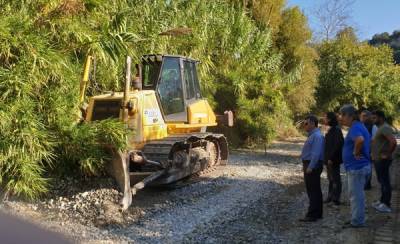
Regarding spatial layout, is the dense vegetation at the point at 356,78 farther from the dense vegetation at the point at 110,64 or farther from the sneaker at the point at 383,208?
the sneaker at the point at 383,208

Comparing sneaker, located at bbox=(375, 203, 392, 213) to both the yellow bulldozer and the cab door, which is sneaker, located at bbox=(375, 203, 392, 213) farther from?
the cab door

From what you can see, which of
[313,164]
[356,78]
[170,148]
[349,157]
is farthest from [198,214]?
[356,78]

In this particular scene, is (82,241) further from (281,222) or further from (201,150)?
(201,150)

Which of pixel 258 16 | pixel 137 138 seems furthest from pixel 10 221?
pixel 258 16

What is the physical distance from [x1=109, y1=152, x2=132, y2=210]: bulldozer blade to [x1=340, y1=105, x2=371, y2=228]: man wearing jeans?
322 cm

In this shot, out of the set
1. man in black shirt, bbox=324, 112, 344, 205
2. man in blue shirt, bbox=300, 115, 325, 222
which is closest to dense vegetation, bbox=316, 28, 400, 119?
man in black shirt, bbox=324, 112, 344, 205

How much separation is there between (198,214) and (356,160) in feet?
7.89

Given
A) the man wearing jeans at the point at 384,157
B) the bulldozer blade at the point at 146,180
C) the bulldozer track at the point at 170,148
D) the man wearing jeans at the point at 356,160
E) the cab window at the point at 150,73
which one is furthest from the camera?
the cab window at the point at 150,73

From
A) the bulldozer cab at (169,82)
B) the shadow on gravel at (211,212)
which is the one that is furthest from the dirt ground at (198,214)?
the bulldozer cab at (169,82)

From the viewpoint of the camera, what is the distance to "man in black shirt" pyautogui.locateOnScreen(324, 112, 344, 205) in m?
8.20

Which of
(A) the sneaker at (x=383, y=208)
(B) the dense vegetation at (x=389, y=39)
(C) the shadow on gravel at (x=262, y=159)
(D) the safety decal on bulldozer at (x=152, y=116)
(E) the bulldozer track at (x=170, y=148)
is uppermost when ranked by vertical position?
(B) the dense vegetation at (x=389, y=39)

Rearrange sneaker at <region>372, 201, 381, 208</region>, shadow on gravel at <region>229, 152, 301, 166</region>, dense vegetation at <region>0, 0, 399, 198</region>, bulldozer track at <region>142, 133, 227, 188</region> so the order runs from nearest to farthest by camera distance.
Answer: dense vegetation at <region>0, 0, 399, 198</region> < sneaker at <region>372, 201, 381, 208</region> < bulldozer track at <region>142, 133, 227, 188</region> < shadow on gravel at <region>229, 152, 301, 166</region>

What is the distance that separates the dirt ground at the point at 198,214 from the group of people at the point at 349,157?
27 centimetres

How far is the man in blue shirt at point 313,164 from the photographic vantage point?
7105mm
